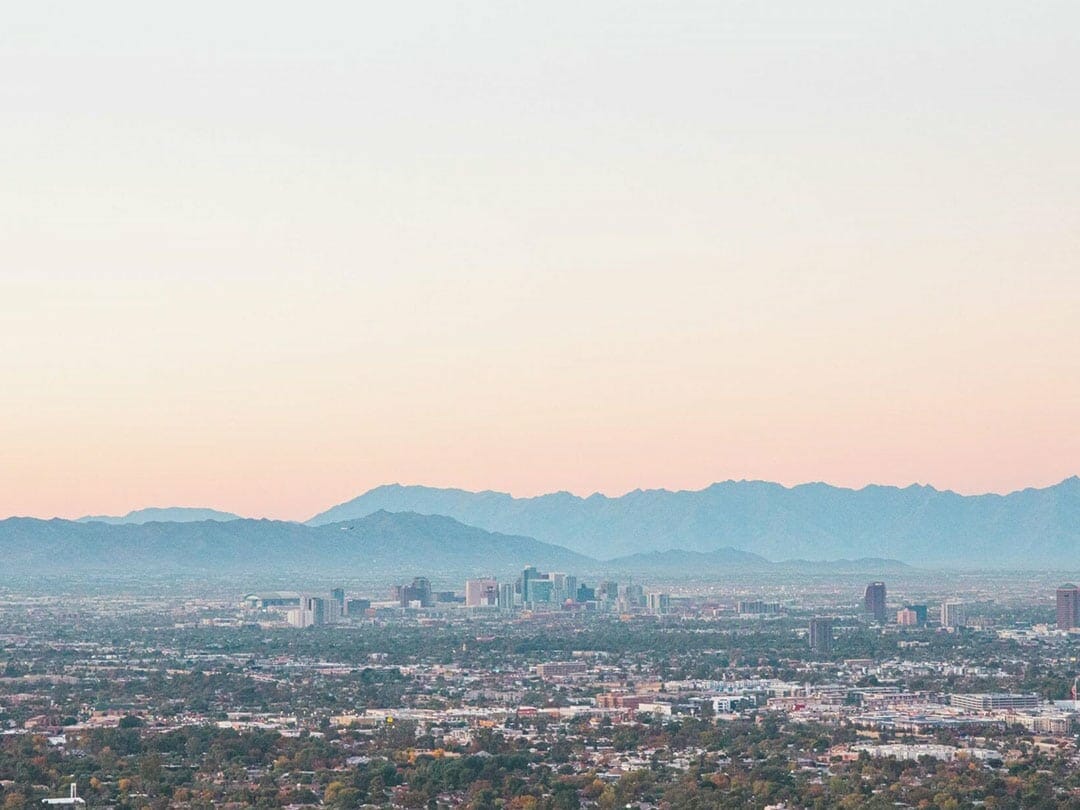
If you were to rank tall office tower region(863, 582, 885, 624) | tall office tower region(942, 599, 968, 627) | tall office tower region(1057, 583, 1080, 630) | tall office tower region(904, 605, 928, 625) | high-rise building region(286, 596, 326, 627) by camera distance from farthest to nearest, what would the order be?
tall office tower region(863, 582, 885, 624)
high-rise building region(286, 596, 326, 627)
tall office tower region(904, 605, 928, 625)
tall office tower region(942, 599, 968, 627)
tall office tower region(1057, 583, 1080, 630)

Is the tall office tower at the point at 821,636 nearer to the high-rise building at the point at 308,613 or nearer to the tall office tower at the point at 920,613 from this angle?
the tall office tower at the point at 920,613

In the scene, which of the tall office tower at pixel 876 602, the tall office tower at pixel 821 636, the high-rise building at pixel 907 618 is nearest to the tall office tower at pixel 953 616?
the high-rise building at pixel 907 618

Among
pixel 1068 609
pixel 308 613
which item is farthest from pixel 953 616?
pixel 308 613

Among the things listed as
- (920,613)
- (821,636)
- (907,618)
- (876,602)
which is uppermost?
(876,602)

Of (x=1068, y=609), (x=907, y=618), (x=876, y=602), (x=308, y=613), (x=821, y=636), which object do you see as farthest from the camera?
(x=876, y=602)

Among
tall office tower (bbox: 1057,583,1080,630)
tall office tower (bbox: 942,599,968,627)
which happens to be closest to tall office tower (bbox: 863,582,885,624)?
tall office tower (bbox: 942,599,968,627)

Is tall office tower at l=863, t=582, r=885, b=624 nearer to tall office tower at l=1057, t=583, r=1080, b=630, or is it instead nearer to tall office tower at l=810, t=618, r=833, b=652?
tall office tower at l=1057, t=583, r=1080, b=630

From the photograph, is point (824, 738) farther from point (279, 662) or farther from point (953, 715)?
point (279, 662)

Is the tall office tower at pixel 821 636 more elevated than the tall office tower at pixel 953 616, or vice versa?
the tall office tower at pixel 953 616

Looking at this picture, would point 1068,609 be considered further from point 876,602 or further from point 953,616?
point 876,602
